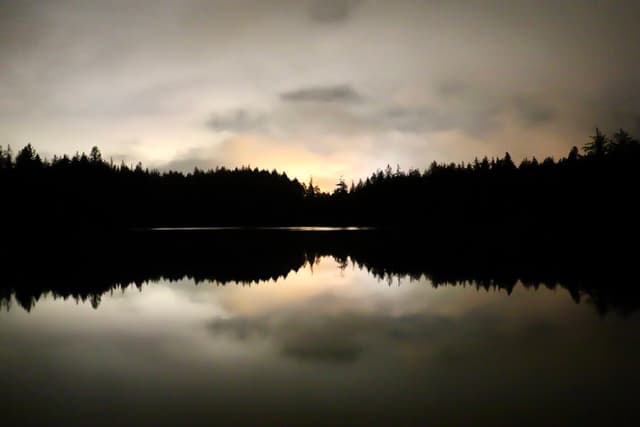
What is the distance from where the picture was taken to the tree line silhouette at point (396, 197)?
90.3 metres

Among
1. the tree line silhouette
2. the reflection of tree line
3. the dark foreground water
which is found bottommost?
the dark foreground water

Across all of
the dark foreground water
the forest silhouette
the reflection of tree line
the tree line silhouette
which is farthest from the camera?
the tree line silhouette

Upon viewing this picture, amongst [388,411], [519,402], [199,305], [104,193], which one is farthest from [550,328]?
[104,193]

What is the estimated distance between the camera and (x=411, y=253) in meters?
50.7

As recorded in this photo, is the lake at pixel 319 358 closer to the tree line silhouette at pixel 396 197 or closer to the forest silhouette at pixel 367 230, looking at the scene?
A: the forest silhouette at pixel 367 230

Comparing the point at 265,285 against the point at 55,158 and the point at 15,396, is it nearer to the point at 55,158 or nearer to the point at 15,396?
the point at 15,396

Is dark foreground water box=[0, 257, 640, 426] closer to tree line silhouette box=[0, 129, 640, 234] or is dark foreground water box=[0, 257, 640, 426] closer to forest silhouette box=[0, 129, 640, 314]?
forest silhouette box=[0, 129, 640, 314]

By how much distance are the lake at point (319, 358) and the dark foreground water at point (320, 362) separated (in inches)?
2.5

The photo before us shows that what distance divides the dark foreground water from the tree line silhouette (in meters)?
77.3

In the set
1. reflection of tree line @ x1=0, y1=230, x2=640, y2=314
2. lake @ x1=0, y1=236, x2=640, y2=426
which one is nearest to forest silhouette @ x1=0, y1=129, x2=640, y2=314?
reflection of tree line @ x1=0, y1=230, x2=640, y2=314

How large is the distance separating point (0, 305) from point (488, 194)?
430ft

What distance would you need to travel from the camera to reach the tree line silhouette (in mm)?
90312

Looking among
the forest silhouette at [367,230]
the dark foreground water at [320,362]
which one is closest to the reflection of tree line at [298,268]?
the forest silhouette at [367,230]

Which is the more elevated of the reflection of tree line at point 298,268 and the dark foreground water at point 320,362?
the reflection of tree line at point 298,268
